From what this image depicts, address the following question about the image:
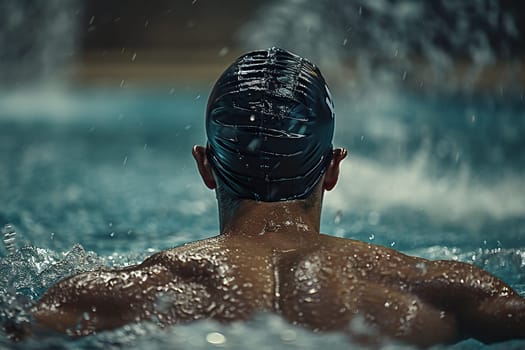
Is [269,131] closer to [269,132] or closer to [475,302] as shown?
[269,132]

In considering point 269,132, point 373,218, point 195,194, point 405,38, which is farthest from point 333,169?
point 405,38

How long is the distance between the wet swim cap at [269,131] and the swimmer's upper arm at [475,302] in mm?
460

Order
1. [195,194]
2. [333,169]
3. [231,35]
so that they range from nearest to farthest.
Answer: [333,169]
[195,194]
[231,35]

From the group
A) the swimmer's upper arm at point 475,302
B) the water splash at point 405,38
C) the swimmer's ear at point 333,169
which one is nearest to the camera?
the swimmer's upper arm at point 475,302

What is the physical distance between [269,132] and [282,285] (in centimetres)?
47

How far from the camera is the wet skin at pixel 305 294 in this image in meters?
1.71

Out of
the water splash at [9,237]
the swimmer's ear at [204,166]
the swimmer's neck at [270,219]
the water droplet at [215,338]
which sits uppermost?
the swimmer's ear at [204,166]

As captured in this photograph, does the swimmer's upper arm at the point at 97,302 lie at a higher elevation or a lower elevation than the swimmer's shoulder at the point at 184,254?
lower

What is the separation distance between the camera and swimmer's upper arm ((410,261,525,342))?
1.79 meters

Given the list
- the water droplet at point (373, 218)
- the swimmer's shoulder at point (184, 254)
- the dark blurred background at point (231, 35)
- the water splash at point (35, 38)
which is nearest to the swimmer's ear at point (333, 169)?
the swimmer's shoulder at point (184, 254)

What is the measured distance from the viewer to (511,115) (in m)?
9.75

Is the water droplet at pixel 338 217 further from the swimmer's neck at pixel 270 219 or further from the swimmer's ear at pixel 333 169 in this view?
the swimmer's neck at pixel 270 219

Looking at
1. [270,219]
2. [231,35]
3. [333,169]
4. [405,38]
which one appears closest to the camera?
[270,219]

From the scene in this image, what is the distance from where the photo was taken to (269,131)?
205cm
